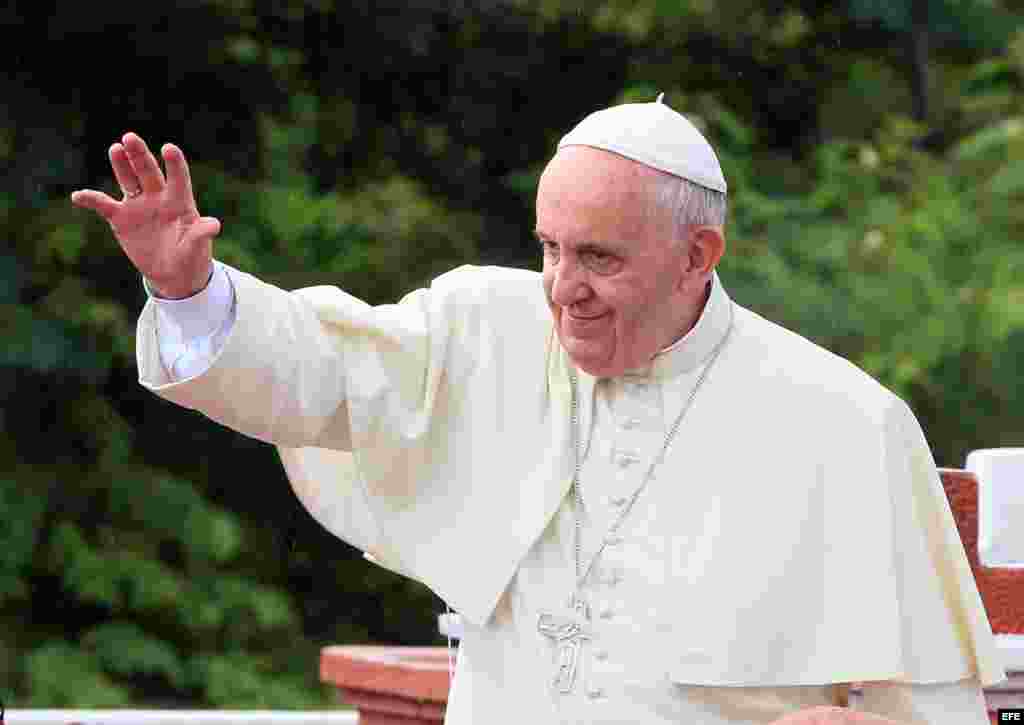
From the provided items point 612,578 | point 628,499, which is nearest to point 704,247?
point 628,499

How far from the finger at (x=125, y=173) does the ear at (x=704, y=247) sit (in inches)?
33.7

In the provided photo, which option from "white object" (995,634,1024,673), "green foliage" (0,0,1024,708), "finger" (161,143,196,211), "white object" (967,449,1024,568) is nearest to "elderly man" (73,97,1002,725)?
"finger" (161,143,196,211)

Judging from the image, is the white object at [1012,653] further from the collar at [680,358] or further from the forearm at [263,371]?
the forearm at [263,371]

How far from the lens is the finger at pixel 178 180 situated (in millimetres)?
2750

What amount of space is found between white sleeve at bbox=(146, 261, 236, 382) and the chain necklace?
2.05 ft

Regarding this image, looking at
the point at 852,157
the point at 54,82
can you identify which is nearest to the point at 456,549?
the point at 54,82

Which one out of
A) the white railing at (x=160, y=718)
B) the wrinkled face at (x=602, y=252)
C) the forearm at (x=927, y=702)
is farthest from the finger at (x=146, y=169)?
the white railing at (x=160, y=718)

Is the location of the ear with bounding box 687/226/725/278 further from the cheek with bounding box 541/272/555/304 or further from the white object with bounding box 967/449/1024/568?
the white object with bounding box 967/449/1024/568

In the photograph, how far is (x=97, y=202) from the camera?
2.73 metres

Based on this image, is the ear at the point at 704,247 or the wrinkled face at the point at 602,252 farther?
the ear at the point at 704,247

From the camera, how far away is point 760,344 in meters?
3.31

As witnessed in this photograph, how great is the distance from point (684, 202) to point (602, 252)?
0.18m

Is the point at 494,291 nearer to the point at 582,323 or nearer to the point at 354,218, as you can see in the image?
the point at 582,323

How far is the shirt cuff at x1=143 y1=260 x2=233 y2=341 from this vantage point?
2879 mm
